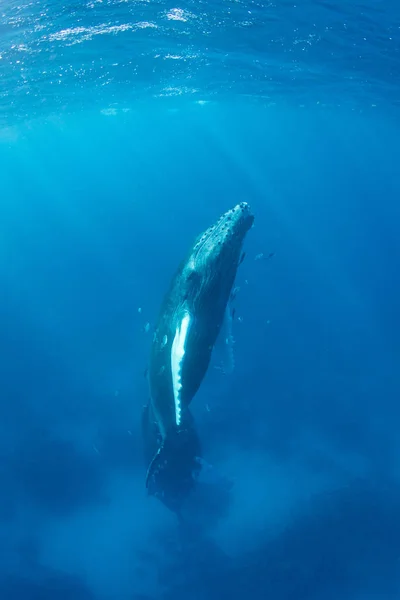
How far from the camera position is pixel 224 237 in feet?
23.3

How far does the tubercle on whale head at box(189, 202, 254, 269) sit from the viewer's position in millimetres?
7105

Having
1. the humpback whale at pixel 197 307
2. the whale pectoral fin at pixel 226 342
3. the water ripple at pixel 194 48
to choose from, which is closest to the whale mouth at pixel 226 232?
the humpback whale at pixel 197 307

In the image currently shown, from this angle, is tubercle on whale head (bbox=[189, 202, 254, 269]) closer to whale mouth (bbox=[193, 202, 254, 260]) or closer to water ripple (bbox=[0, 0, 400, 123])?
whale mouth (bbox=[193, 202, 254, 260])

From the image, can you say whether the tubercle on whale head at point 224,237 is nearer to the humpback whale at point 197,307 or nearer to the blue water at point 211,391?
the humpback whale at point 197,307

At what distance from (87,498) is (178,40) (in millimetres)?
21712

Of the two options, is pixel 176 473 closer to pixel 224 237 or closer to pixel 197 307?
pixel 197 307

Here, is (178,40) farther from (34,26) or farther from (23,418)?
(23,418)

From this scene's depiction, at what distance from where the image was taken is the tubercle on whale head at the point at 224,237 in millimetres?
7105

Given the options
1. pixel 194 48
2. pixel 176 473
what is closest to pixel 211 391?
pixel 176 473

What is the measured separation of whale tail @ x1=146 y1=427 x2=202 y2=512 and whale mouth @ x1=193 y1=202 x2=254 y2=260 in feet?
27.6

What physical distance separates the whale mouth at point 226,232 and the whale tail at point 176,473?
8.43m

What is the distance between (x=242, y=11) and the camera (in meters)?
17.3

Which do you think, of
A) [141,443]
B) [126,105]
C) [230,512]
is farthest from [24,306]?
[126,105]

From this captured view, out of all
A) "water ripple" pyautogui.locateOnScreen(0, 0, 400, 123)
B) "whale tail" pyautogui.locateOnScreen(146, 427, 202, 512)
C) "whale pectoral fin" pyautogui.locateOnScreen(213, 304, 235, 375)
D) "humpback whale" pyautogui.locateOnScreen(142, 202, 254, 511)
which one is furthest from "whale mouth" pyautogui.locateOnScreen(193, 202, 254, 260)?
"water ripple" pyautogui.locateOnScreen(0, 0, 400, 123)
